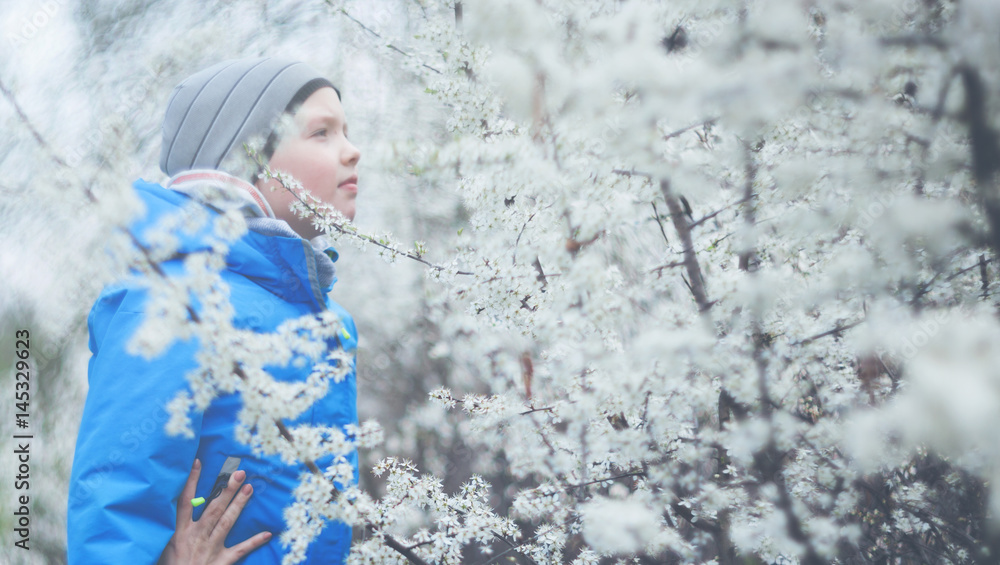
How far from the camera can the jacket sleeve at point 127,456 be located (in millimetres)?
880

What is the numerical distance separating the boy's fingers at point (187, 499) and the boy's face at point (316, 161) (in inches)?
24.3

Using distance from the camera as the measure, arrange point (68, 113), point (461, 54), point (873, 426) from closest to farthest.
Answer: point (873, 426) < point (461, 54) < point (68, 113)

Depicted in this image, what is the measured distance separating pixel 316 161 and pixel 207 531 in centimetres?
82

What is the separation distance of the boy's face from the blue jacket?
15 centimetres

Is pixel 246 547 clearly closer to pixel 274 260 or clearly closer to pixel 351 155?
pixel 274 260

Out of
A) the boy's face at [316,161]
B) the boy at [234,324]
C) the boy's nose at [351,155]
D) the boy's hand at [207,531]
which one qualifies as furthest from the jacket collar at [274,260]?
the boy's hand at [207,531]

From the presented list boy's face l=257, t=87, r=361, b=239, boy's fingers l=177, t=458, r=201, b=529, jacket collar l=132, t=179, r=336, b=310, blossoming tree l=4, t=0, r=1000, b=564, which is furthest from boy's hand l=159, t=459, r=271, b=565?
boy's face l=257, t=87, r=361, b=239

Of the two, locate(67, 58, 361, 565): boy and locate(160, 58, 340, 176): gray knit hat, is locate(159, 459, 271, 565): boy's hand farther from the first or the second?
locate(160, 58, 340, 176): gray knit hat

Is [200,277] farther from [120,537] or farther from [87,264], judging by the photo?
[120,537]

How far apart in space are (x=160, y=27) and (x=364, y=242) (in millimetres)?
2205

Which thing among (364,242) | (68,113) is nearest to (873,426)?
(364,242)

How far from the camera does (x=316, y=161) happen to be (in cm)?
130

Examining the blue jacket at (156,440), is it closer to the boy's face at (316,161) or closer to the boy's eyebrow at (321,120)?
the boy's face at (316,161)

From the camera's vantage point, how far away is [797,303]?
3.09ft
